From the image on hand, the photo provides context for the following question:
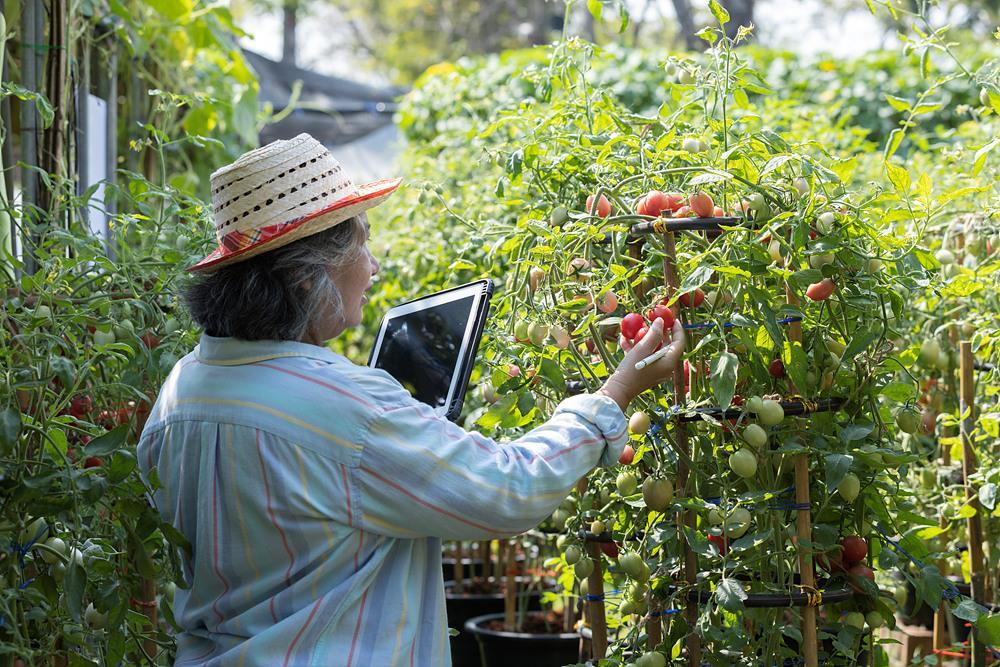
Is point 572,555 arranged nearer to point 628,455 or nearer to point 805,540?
point 628,455

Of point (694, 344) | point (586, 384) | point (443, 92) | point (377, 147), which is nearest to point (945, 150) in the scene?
point (694, 344)

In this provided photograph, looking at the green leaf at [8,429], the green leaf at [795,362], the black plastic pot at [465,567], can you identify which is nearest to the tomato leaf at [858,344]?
the green leaf at [795,362]

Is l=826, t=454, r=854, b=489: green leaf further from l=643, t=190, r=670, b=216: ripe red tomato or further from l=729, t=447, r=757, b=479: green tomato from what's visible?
l=643, t=190, r=670, b=216: ripe red tomato

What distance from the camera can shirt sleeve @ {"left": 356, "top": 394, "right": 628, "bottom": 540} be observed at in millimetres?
1218

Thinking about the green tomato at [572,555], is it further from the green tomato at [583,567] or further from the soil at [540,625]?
the soil at [540,625]

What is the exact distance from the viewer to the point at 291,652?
124 centimetres

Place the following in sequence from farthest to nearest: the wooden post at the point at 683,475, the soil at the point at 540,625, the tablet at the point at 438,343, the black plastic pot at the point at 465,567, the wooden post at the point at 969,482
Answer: the black plastic pot at the point at 465,567
the soil at the point at 540,625
the wooden post at the point at 969,482
the wooden post at the point at 683,475
the tablet at the point at 438,343

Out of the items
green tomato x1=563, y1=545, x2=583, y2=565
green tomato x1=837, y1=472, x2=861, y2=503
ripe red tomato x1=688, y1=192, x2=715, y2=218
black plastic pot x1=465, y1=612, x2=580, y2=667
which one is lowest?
black plastic pot x1=465, y1=612, x2=580, y2=667

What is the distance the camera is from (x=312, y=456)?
1.23 metres

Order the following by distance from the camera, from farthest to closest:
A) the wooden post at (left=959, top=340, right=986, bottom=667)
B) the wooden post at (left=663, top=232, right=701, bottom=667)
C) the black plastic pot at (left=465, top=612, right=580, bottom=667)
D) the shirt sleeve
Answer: the black plastic pot at (left=465, top=612, right=580, bottom=667), the wooden post at (left=959, top=340, right=986, bottom=667), the wooden post at (left=663, top=232, right=701, bottom=667), the shirt sleeve

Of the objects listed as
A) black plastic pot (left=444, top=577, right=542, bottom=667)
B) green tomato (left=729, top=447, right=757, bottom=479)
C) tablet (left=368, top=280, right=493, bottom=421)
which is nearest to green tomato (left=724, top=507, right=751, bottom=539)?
green tomato (left=729, top=447, right=757, bottom=479)

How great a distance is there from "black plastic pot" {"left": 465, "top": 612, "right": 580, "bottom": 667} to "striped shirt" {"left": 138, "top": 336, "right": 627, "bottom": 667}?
4.67 feet

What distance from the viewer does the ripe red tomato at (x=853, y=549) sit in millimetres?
1587

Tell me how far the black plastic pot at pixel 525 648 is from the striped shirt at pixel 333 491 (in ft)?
4.67
